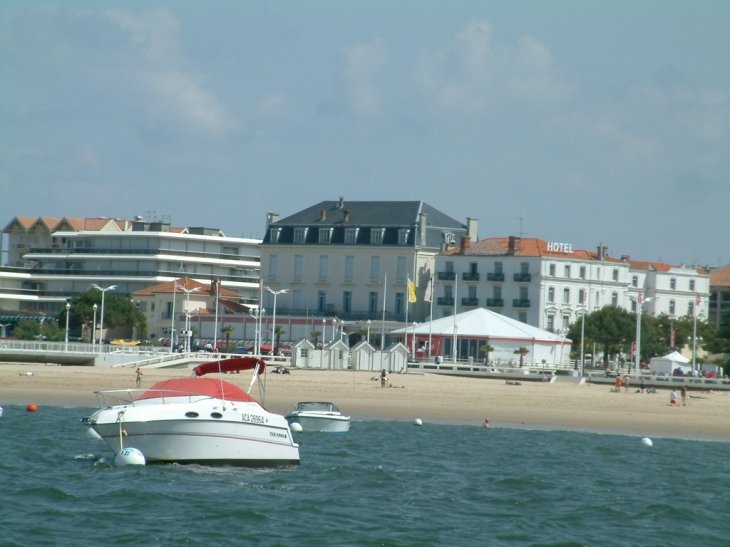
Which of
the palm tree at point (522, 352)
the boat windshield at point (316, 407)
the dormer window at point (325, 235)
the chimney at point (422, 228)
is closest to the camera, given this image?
the boat windshield at point (316, 407)

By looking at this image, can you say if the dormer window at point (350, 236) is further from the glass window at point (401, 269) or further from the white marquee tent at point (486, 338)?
the white marquee tent at point (486, 338)

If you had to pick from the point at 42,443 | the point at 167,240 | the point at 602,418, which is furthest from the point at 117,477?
the point at 167,240

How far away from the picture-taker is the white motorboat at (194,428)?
24891 millimetres

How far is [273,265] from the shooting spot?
307 feet

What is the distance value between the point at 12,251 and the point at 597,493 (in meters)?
121

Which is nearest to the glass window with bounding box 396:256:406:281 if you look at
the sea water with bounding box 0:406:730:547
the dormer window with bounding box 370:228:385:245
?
the dormer window with bounding box 370:228:385:245

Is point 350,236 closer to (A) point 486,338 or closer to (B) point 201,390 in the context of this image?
(A) point 486,338

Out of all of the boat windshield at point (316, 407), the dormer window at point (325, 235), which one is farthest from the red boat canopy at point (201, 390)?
the dormer window at point (325, 235)

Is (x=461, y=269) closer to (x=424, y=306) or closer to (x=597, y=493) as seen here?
(x=424, y=306)

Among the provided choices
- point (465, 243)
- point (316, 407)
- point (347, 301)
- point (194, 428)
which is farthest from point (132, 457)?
point (465, 243)

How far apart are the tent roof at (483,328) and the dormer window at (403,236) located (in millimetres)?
14877

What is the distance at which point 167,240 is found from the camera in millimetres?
118312

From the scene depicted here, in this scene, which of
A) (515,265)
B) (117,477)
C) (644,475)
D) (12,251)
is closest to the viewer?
(117,477)

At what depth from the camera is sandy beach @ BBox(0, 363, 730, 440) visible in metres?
42.2
